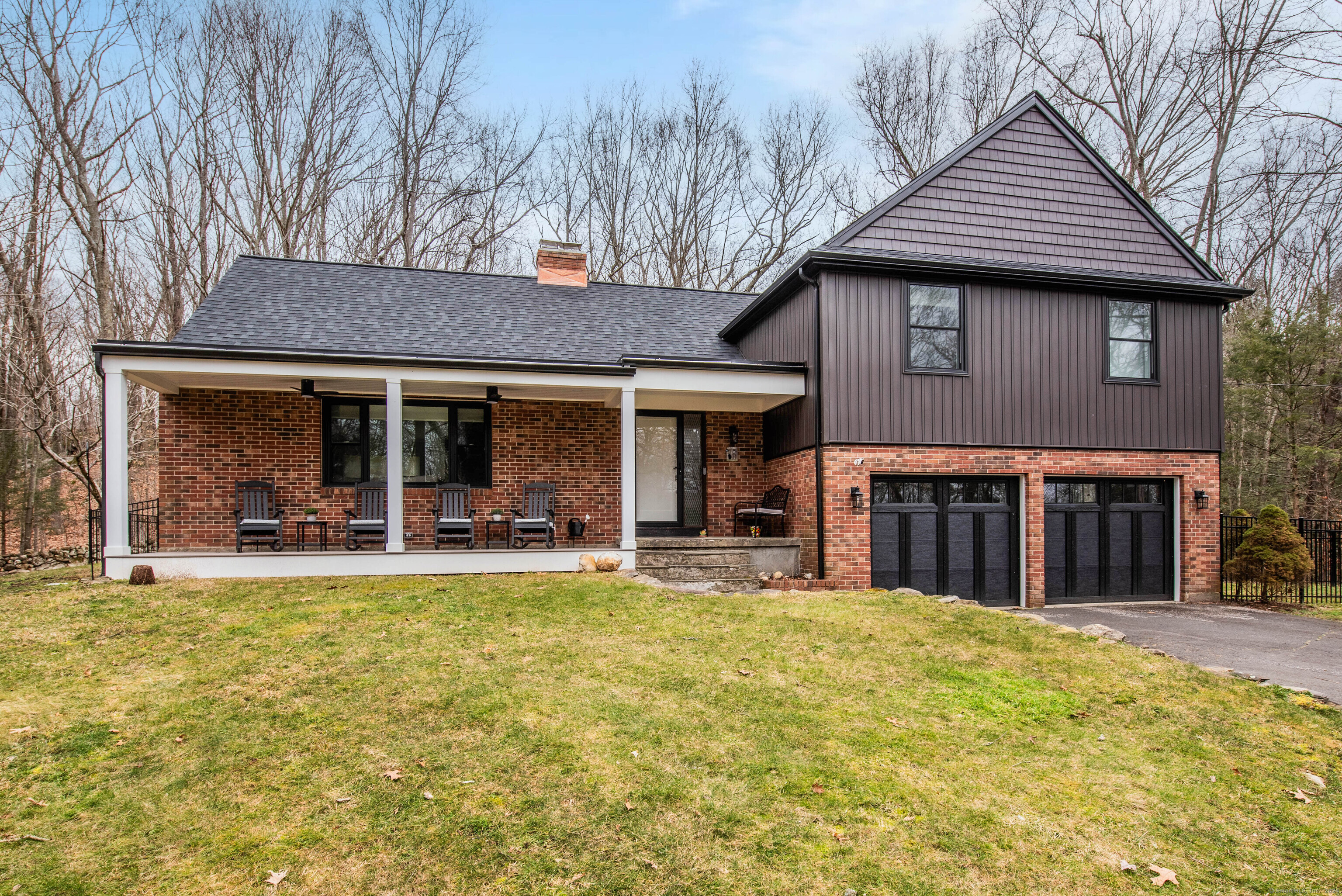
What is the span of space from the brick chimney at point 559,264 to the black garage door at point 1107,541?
28.2 feet

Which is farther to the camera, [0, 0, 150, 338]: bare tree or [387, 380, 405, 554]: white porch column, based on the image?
[0, 0, 150, 338]: bare tree

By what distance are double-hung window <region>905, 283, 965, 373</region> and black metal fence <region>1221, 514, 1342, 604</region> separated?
486cm

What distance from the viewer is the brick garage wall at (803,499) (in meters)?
9.35

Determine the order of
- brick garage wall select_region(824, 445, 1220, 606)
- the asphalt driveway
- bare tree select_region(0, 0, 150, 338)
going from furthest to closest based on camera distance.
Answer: bare tree select_region(0, 0, 150, 338)
brick garage wall select_region(824, 445, 1220, 606)
the asphalt driveway

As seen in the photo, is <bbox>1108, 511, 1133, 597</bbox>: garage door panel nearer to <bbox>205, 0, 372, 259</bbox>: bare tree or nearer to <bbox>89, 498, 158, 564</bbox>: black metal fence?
<bbox>89, 498, 158, 564</bbox>: black metal fence

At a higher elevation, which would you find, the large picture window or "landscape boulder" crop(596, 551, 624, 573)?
the large picture window

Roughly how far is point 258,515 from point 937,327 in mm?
9388

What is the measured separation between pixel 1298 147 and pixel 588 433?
57.7 feet

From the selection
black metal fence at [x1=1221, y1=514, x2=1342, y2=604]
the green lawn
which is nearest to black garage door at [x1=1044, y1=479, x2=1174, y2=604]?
black metal fence at [x1=1221, y1=514, x2=1342, y2=604]

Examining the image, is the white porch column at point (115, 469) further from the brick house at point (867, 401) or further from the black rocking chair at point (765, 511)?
the black rocking chair at point (765, 511)

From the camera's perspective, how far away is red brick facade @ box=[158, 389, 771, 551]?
994 centimetres

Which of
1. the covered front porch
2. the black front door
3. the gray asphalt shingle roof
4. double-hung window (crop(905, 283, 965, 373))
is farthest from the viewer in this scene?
the black front door

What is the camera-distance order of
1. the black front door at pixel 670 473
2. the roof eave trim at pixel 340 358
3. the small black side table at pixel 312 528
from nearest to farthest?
the roof eave trim at pixel 340 358
the small black side table at pixel 312 528
the black front door at pixel 670 473

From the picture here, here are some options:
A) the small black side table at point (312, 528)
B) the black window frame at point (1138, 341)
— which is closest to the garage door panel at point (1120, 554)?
the black window frame at point (1138, 341)
